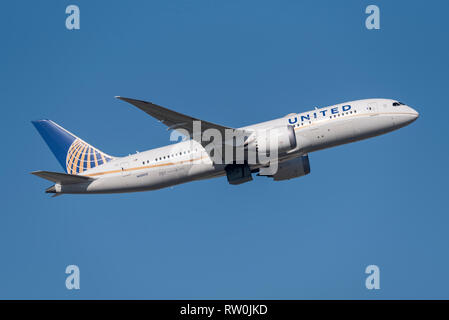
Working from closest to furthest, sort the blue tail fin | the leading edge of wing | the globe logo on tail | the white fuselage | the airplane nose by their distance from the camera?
the leading edge of wing → the white fuselage → the airplane nose → the globe logo on tail → the blue tail fin

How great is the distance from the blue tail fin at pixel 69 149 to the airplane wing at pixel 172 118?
7661 millimetres

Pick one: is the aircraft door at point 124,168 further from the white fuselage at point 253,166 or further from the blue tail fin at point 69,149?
the blue tail fin at point 69,149

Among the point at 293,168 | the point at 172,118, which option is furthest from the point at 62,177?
the point at 293,168

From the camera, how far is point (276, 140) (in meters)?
38.3

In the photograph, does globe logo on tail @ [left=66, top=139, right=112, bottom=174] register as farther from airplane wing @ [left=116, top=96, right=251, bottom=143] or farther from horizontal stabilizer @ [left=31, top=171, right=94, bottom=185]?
airplane wing @ [left=116, top=96, right=251, bottom=143]

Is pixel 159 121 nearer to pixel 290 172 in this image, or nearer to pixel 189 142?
pixel 189 142

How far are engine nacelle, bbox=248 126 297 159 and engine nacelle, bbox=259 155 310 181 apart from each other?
465 cm

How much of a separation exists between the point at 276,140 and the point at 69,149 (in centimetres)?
1667

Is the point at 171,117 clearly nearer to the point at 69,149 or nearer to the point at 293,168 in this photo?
the point at 293,168


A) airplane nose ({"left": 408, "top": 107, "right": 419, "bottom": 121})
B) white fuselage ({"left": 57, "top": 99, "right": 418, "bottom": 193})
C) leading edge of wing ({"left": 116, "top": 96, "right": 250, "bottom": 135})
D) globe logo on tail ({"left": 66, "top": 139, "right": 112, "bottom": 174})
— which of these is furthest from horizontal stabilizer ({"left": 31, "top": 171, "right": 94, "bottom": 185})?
airplane nose ({"left": 408, "top": 107, "right": 419, "bottom": 121})

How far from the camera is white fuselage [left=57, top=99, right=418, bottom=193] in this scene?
3934cm

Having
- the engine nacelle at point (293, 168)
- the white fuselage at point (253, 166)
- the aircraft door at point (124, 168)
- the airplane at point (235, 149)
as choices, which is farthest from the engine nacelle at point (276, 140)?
the aircraft door at point (124, 168)

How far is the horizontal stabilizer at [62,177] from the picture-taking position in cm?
3898

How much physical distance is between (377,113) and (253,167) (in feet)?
30.3
